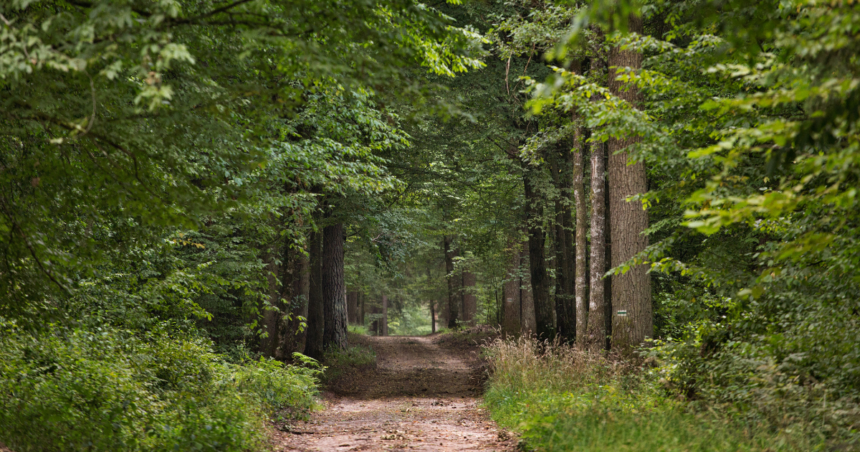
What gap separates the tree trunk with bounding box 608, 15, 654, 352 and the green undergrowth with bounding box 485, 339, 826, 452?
0.75m

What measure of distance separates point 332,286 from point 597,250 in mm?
9103

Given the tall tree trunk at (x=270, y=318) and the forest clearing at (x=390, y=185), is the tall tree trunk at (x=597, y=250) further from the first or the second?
the tall tree trunk at (x=270, y=318)

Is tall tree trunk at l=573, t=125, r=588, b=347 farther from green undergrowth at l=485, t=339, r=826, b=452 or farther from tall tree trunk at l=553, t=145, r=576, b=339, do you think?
tall tree trunk at l=553, t=145, r=576, b=339

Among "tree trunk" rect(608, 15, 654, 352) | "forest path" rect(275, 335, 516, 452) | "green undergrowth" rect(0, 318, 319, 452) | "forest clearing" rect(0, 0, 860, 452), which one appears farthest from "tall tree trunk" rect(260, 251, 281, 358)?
"tree trunk" rect(608, 15, 654, 352)

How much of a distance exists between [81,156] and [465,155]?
12665 millimetres

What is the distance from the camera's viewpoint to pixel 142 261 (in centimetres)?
812

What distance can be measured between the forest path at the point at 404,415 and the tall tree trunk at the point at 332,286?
1.55m

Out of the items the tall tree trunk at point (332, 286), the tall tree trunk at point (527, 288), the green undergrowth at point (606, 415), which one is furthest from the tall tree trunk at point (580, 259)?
the tall tree trunk at point (527, 288)

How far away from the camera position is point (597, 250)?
35.7 ft

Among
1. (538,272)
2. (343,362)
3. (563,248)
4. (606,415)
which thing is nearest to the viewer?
(606,415)

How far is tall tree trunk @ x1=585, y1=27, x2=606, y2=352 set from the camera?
1046 centimetres

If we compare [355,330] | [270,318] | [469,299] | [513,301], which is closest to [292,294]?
[270,318]

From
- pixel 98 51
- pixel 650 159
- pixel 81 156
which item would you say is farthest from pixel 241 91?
pixel 650 159

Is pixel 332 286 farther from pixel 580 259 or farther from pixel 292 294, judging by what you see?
pixel 580 259
